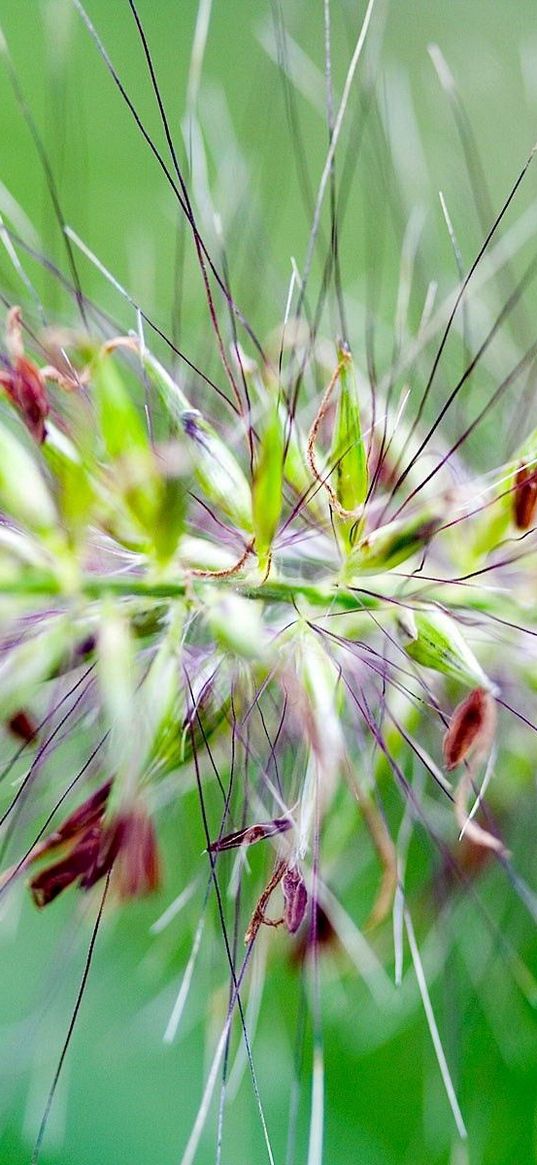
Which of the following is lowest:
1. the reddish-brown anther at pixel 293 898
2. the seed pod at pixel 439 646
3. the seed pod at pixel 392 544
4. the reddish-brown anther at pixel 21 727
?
the reddish-brown anther at pixel 293 898

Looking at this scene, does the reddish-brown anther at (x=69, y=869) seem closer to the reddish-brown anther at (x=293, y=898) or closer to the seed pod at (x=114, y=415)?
the reddish-brown anther at (x=293, y=898)

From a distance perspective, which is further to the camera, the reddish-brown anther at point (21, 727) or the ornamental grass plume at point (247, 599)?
the reddish-brown anther at point (21, 727)

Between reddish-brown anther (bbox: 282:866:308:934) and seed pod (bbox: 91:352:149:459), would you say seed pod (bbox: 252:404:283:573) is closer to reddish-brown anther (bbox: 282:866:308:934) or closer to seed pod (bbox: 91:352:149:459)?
seed pod (bbox: 91:352:149:459)

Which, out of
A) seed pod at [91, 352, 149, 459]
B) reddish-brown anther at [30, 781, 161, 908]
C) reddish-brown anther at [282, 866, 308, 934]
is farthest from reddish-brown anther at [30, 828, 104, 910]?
seed pod at [91, 352, 149, 459]

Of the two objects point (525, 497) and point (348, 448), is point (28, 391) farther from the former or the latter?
point (525, 497)

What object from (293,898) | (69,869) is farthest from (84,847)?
(293,898)

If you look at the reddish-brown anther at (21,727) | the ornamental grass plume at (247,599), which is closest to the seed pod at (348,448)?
the ornamental grass plume at (247,599)

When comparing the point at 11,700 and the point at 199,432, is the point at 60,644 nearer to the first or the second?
the point at 11,700
